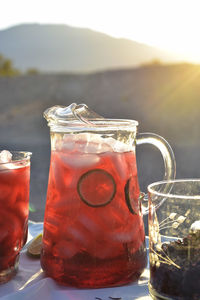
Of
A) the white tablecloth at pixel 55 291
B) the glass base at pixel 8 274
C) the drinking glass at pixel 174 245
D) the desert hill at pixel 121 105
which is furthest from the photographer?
the desert hill at pixel 121 105

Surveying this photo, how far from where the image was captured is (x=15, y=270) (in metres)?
1.34

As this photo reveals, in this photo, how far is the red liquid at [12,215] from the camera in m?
1.24

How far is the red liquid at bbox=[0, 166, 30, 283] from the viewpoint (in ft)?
4.07

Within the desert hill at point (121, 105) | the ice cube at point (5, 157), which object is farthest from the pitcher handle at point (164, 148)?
the desert hill at point (121, 105)

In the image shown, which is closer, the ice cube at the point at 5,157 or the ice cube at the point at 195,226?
the ice cube at the point at 195,226

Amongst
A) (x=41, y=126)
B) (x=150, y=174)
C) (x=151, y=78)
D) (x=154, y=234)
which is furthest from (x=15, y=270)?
(x=151, y=78)

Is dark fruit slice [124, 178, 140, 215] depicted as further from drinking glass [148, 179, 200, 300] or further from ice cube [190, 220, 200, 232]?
ice cube [190, 220, 200, 232]

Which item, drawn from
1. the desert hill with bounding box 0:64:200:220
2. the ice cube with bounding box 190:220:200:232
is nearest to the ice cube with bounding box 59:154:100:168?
the ice cube with bounding box 190:220:200:232

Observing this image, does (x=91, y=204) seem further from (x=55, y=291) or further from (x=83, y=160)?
(x=55, y=291)

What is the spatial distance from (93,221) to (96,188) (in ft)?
0.30

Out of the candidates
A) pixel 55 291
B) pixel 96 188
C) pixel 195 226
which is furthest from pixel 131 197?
pixel 55 291

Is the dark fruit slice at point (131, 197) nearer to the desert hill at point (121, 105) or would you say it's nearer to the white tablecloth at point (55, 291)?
the white tablecloth at point (55, 291)

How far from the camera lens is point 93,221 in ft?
3.88

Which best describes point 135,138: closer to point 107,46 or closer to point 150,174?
point 150,174
